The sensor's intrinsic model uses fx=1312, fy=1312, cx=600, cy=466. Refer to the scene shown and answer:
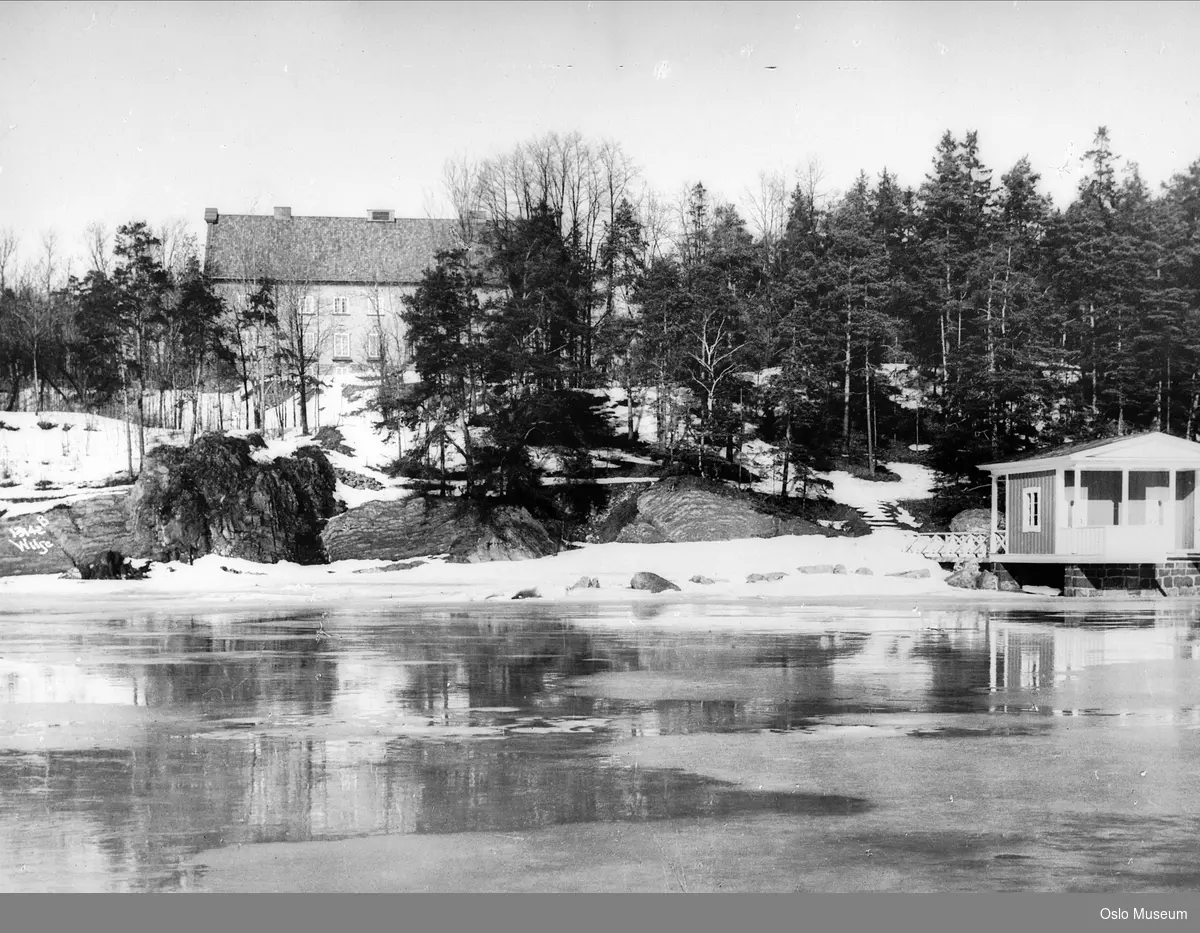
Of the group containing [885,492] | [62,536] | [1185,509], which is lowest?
[62,536]

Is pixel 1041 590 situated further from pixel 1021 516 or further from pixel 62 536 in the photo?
pixel 62 536

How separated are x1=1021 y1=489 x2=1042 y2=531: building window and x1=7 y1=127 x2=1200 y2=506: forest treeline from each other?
9419 mm

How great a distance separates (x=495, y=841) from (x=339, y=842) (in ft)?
3.12

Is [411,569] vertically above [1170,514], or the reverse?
[1170,514]

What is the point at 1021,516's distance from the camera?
3859 cm

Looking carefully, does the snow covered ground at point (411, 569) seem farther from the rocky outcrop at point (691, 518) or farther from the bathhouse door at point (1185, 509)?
the bathhouse door at point (1185, 509)

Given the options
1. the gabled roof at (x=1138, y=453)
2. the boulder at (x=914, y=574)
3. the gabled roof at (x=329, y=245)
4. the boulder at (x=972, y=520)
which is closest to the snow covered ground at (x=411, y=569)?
the boulder at (x=914, y=574)

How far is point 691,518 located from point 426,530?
894 centimetres

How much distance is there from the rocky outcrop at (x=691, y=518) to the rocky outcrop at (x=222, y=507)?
10127mm

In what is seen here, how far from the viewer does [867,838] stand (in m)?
8.10

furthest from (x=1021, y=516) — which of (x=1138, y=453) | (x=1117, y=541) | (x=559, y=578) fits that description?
(x=559, y=578)

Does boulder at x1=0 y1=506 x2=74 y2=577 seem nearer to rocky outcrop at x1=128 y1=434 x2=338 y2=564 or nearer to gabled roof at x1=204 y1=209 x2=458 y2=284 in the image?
rocky outcrop at x1=128 y1=434 x2=338 y2=564

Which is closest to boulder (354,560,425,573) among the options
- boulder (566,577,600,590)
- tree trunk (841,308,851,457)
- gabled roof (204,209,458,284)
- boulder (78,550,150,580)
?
boulder (78,550,150,580)

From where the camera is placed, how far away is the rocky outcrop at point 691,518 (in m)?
44.1
